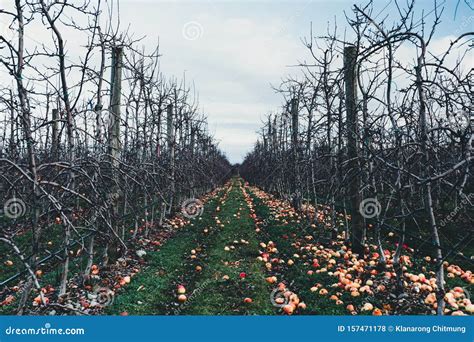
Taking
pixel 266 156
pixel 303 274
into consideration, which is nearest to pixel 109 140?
pixel 303 274

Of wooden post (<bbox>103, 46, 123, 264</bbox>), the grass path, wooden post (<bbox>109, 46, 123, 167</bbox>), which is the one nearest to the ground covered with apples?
the grass path

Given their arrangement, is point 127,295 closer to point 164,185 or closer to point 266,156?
point 164,185

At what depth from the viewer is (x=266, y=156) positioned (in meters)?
22.6

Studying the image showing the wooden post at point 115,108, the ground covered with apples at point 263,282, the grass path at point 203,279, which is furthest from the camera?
the wooden post at point 115,108

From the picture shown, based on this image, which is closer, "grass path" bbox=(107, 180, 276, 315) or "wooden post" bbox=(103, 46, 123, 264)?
"grass path" bbox=(107, 180, 276, 315)

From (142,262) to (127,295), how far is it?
181 cm

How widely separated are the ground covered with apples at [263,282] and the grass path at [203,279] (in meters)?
0.02

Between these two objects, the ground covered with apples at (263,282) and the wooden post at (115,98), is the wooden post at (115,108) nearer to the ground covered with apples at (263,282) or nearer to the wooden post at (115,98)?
the wooden post at (115,98)

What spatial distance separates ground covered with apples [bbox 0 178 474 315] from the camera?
467 cm

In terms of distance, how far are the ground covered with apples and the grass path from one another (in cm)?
2

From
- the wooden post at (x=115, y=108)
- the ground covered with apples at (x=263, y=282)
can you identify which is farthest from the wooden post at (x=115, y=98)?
the ground covered with apples at (x=263, y=282)

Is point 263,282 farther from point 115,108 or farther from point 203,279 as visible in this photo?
point 115,108

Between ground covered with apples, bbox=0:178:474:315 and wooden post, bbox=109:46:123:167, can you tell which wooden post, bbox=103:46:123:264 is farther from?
ground covered with apples, bbox=0:178:474:315

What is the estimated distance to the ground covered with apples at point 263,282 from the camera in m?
4.67
